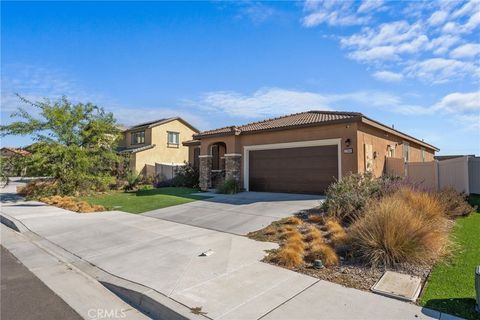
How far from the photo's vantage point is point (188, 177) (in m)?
22.3

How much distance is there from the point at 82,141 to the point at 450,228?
19.2 m

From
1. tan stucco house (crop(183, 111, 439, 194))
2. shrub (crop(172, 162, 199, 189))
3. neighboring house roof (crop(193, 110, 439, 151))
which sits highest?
neighboring house roof (crop(193, 110, 439, 151))

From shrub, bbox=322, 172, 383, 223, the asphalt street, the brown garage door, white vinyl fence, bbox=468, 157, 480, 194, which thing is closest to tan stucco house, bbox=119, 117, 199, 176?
the brown garage door

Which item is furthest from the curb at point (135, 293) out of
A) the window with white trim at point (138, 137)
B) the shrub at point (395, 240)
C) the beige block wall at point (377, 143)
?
the window with white trim at point (138, 137)

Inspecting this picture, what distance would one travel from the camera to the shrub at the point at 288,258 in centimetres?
586

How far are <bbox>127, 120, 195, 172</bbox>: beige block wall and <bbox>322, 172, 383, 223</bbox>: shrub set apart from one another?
23.6 metres

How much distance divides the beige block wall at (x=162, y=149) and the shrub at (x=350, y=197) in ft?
77.5

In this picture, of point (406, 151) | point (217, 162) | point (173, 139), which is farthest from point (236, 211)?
point (173, 139)

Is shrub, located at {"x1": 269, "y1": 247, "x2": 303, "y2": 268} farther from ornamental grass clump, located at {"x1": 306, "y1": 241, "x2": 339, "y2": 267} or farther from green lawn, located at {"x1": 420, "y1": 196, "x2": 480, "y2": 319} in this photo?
green lawn, located at {"x1": 420, "y1": 196, "x2": 480, "y2": 319}

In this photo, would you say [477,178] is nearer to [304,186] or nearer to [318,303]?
[304,186]

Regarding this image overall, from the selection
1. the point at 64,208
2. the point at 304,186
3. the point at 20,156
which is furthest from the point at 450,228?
the point at 20,156

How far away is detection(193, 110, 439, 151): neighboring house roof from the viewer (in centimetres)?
1416

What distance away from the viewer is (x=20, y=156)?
18000 mm

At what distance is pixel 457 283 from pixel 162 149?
1223 inches
